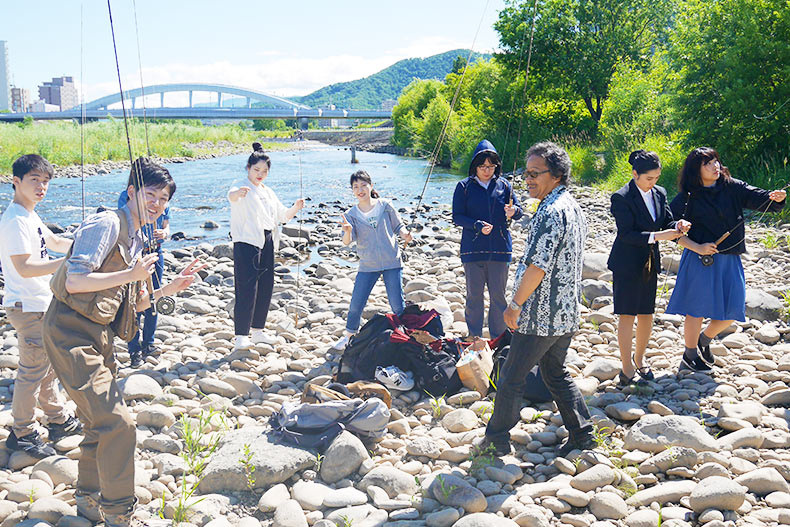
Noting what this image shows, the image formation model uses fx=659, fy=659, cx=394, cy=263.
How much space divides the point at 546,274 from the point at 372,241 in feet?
8.28

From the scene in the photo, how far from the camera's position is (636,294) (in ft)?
15.1

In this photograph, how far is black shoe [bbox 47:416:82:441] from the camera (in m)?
4.18

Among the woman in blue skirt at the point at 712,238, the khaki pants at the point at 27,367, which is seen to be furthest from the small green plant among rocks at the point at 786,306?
the khaki pants at the point at 27,367

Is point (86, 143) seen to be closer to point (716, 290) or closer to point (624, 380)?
point (624, 380)

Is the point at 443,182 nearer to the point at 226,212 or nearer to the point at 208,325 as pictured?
the point at 226,212

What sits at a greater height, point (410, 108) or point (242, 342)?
point (410, 108)

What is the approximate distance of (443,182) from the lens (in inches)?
1093

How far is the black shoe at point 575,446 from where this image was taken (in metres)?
3.88

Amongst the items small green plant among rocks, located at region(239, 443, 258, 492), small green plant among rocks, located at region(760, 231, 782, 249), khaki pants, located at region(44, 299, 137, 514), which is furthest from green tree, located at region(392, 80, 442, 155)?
khaki pants, located at region(44, 299, 137, 514)

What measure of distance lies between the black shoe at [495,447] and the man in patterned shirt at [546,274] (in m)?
0.36

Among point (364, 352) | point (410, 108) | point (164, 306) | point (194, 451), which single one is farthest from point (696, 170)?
point (410, 108)

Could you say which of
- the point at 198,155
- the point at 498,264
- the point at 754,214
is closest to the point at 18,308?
the point at 498,264

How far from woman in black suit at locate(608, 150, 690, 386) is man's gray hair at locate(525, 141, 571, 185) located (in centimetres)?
116

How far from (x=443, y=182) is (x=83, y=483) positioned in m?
25.2
